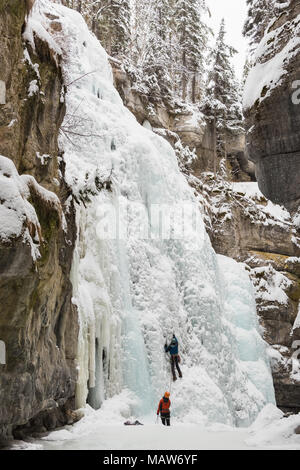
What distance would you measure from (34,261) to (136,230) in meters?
9.23

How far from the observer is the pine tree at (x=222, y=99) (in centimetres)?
2809

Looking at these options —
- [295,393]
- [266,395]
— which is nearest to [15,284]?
[266,395]

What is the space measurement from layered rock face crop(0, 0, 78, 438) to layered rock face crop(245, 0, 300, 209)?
369cm

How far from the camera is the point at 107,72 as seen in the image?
2017cm

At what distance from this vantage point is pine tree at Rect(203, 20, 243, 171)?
2809 centimetres

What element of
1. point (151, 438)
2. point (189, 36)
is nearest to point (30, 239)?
point (151, 438)

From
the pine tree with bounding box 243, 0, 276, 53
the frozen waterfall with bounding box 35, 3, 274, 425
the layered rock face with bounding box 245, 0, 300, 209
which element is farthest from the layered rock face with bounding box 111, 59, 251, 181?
the layered rock face with bounding box 245, 0, 300, 209

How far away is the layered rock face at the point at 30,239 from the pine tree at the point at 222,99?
20.0 metres

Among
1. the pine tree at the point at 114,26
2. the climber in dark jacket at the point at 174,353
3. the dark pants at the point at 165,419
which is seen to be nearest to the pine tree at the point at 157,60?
the pine tree at the point at 114,26

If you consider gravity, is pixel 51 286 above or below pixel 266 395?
above

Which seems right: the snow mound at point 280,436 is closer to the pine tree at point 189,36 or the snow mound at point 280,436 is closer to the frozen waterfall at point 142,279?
the frozen waterfall at point 142,279

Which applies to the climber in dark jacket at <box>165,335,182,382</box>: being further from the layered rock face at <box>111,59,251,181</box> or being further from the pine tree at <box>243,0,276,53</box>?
the layered rock face at <box>111,59,251,181</box>

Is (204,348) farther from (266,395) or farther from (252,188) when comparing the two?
(252,188)
